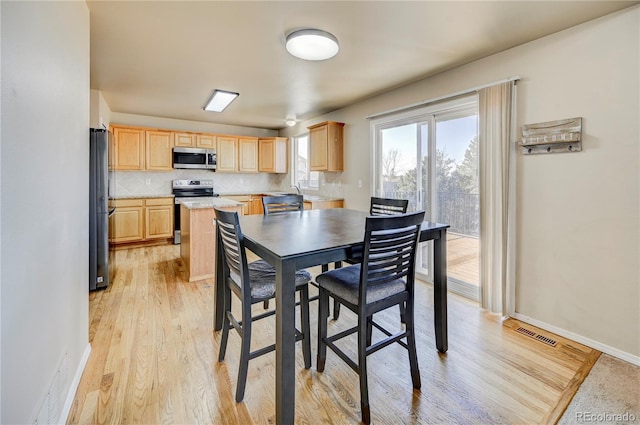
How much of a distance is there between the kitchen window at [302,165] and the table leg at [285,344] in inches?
172

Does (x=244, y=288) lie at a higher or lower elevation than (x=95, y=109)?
lower

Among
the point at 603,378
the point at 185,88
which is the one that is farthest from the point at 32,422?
the point at 185,88

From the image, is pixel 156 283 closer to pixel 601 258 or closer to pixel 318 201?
pixel 318 201

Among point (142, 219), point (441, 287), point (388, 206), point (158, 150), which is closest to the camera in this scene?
point (441, 287)

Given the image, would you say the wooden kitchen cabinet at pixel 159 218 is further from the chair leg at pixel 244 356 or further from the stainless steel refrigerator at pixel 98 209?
the chair leg at pixel 244 356

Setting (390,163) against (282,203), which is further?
(390,163)

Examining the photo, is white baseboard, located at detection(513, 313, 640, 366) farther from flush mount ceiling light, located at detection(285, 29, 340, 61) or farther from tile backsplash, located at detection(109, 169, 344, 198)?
tile backsplash, located at detection(109, 169, 344, 198)

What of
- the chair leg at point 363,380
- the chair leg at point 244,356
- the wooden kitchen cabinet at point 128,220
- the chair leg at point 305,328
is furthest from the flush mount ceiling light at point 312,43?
the wooden kitchen cabinet at point 128,220

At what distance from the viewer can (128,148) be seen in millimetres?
5215

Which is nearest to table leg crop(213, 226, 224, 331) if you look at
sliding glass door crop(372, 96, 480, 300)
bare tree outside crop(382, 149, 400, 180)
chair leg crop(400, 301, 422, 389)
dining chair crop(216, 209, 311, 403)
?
dining chair crop(216, 209, 311, 403)

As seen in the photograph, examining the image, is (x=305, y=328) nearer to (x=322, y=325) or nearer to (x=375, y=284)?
(x=322, y=325)

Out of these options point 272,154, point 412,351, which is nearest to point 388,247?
point 412,351

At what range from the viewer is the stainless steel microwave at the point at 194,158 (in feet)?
18.5

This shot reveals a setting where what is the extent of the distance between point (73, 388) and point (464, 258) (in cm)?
336
